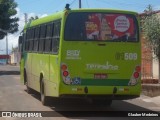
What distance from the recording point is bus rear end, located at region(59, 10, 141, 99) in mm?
12773

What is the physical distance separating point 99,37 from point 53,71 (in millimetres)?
1716

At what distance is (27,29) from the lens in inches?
755

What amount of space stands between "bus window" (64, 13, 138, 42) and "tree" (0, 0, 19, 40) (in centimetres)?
3412

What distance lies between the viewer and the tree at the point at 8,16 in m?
46.8

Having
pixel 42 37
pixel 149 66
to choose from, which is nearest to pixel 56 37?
pixel 42 37

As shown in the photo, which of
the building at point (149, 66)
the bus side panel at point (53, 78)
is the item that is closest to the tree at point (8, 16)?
the building at point (149, 66)

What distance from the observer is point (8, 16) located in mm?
48594

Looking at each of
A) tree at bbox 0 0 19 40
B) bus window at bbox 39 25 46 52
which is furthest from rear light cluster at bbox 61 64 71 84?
tree at bbox 0 0 19 40

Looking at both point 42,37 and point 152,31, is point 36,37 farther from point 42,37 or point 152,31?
point 152,31

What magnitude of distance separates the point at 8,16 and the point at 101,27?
36.6m

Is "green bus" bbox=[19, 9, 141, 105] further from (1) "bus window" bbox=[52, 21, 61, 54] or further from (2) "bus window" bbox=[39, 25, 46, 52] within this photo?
(2) "bus window" bbox=[39, 25, 46, 52]

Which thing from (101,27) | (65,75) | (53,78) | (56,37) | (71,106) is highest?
(101,27)

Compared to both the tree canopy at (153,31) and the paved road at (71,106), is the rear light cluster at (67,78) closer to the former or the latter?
the paved road at (71,106)

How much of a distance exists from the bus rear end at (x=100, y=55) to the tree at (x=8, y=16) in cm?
3416
